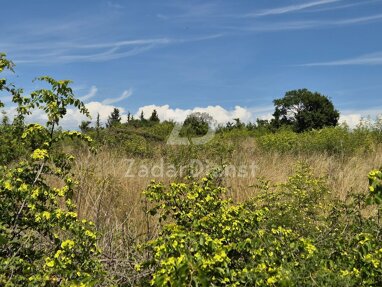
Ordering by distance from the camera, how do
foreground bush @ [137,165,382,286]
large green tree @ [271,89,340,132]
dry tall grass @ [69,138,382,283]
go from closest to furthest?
foreground bush @ [137,165,382,286] → dry tall grass @ [69,138,382,283] → large green tree @ [271,89,340,132]

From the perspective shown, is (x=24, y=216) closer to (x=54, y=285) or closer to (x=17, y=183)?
(x=17, y=183)

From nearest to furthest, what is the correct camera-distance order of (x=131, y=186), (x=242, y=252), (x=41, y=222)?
1. (x=242, y=252)
2. (x=41, y=222)
3. (x=131, y=186)

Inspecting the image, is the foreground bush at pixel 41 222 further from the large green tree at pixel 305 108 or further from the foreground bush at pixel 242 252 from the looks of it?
the large green tree at pixel 305 108

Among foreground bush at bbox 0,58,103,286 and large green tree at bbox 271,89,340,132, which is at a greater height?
large green tree at bbox 271,89,340,132

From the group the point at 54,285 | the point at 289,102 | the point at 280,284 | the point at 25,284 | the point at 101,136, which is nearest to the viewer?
the point at 280,284

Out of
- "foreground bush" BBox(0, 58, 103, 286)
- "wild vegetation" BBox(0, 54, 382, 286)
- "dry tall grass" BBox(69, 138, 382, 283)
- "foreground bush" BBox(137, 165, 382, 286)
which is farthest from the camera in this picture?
"dry tall grass" BBox(69, 138, 382, 283)

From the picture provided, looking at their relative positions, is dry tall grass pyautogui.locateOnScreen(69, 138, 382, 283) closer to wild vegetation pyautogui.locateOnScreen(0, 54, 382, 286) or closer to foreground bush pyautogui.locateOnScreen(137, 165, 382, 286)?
wild vegetation pyautogui.locateOnScreen(0, 54, 382, 286)

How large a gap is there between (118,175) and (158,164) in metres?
1.55

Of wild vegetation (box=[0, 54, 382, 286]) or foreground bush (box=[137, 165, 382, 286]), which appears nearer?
foreground bush (box=[137, 165, 382, 286])

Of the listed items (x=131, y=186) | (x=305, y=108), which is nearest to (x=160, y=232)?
(x=131, y=186)

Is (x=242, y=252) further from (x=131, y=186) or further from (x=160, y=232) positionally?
(x=131, y=186)

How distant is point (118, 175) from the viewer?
6801mm

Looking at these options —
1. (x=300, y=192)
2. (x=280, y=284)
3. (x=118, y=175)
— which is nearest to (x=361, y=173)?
(x=300, y=192)

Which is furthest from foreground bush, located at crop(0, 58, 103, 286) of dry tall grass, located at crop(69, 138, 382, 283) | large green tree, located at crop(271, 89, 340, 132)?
large green tree, located at crop(271, 89, 340, 132)
